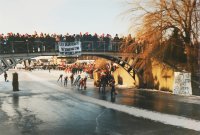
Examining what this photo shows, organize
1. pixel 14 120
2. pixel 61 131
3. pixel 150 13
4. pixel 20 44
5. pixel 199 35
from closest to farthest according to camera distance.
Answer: pixel 61 131 < pixel 14 120 < pixel 199 35 < pixel 150 13 < pixel 20 44

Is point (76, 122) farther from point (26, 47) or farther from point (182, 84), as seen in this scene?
point (26, 47)

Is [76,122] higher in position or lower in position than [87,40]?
lower

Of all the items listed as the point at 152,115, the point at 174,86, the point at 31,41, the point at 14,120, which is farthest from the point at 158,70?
the point at 14,120

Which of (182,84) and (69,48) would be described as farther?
(69,48)

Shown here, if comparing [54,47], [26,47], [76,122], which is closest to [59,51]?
[54,47]

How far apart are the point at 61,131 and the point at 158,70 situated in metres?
22.9

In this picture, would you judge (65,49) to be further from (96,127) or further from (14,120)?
(96,127)

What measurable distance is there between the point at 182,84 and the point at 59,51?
12352 mm

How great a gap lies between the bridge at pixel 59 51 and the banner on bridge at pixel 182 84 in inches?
232

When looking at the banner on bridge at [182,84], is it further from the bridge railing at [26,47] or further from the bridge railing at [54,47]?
the bridge railing at [26,47]

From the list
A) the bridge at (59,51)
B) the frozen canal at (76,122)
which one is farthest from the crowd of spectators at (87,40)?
the frozen canal at (76,122)

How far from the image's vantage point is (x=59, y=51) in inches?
1462

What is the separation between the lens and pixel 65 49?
37250mm

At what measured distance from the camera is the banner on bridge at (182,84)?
31.0m
